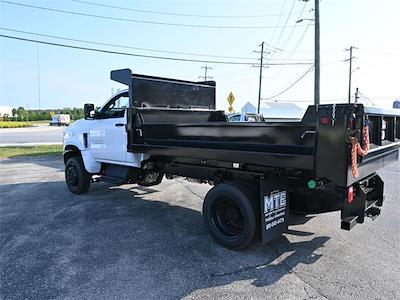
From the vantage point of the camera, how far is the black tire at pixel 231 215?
429cm

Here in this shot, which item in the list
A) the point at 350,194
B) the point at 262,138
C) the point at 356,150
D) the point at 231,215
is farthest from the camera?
the point at 231,215

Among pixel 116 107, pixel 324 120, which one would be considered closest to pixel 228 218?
pixel 324 120

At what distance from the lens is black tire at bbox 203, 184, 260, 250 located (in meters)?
4.29

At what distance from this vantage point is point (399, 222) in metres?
5.64

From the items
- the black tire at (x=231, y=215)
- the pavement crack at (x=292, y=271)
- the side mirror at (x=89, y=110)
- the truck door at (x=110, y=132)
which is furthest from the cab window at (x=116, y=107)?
the pavement crack at (x=292, y=271)

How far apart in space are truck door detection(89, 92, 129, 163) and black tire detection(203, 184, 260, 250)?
7.59 feet

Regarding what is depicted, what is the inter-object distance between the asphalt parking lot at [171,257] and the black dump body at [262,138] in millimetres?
1049

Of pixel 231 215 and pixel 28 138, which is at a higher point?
pixel 28 138

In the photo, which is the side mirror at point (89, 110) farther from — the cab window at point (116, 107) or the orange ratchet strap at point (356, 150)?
the orange ratchet strap at point (356, 150)

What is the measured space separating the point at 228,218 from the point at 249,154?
105 cm

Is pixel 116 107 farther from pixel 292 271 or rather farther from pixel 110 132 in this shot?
pixel 292 271

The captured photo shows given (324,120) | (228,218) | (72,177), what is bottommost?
(228,218)

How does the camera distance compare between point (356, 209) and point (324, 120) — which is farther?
point (356, 209)

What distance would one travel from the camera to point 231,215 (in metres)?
4.71
